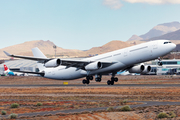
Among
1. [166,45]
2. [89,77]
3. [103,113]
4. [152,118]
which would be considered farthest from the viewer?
[89,77]

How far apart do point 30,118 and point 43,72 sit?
49.3 meters

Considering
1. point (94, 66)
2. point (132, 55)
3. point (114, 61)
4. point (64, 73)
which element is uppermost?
point (132, 55)

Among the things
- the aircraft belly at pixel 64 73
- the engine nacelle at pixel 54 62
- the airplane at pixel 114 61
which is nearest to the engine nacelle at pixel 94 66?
the airplane at pixel 114 61

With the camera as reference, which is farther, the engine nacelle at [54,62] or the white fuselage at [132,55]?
the engine nacelle at [54,62]

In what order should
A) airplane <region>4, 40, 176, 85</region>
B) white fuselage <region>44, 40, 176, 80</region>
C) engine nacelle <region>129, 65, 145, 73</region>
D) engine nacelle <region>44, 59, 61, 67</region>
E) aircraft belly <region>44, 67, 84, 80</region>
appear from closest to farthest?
1. white fuselage <region>44, 40, 176, 80</region>
2. airplane <region>4, 40, 176, 85</region>
3. engine nacelle <region>44, 59, 61, 67</region>
4. engine nacelle <region>129, 65, 145, 73</region>
5. aircraft belly <region>44, 67, 84, 80</region>

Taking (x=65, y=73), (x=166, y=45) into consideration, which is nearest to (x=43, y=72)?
(x=65, y=73)

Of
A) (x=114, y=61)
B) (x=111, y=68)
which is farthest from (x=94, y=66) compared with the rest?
(x=114, y=61)

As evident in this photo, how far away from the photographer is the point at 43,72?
6431 cm

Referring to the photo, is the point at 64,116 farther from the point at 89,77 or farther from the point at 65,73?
the point at 65,73

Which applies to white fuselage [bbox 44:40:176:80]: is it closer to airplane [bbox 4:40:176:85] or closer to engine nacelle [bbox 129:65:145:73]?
airplane [bbox 4:40:176:85]

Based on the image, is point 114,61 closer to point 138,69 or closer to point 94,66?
point 94,66

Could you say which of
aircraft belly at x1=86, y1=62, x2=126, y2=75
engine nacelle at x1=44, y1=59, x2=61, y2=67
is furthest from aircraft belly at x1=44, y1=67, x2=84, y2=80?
engine nacelle at x1=44, y1=59, x2=61, y2=67

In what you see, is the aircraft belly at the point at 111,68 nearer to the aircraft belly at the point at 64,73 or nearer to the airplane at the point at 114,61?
the airplane at the point at 114,61

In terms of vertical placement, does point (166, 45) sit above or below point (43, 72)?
above
